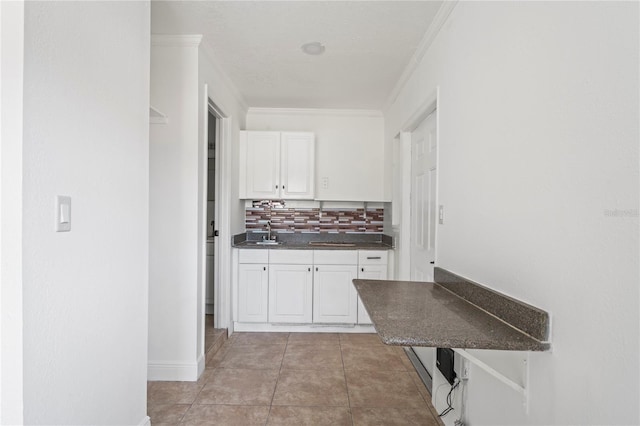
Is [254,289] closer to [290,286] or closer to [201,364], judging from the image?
[290,286]

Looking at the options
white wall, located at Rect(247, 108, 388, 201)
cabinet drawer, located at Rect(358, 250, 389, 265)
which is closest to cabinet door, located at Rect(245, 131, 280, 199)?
white wall, located at Rect(247, 108, 388, 201)

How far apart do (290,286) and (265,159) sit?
1.41m

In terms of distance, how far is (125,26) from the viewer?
1.63m

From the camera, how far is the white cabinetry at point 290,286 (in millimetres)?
3588

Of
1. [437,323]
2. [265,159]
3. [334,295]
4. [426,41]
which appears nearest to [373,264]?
[334,295]

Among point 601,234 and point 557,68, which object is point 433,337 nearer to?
point 601,234

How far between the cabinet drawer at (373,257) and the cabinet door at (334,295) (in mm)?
118

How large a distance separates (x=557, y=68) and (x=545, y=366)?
0.95m

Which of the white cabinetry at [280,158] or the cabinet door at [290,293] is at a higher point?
the white cabinetry at [280,158]

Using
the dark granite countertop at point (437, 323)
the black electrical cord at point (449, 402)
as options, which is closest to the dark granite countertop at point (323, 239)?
the black electrical cord at point (449, 402)

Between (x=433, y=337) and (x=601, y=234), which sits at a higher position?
(x=601, y=234)

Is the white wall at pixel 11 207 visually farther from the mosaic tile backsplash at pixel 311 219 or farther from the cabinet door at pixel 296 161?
the mosaic tile backsplash at pixel 311 219

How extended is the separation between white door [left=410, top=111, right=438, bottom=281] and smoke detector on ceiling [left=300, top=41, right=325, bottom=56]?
96 cm

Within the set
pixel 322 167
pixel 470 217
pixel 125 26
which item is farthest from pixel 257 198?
pixel 470 217
